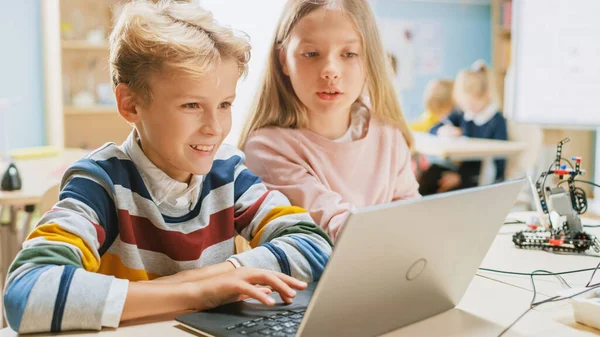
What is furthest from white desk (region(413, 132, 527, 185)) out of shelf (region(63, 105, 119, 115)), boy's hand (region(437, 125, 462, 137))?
shelf (region(63, 105, 119, 115))

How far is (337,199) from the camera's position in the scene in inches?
57.1

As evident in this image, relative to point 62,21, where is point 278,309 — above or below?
below

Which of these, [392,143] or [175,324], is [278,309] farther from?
[392,143]

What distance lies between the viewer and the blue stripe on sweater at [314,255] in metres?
1.11

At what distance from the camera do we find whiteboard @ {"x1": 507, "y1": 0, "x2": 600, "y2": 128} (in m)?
2.16

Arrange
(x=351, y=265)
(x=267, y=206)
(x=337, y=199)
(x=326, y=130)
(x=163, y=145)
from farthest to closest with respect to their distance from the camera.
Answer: (x=326, y=130) → (x=337, y=199) → (x=267, y=206) → (x=163, y=145) → (x=351, y=265)

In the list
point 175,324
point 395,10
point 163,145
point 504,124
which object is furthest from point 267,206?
point 395,10

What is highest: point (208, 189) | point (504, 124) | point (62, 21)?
point (62, 21)

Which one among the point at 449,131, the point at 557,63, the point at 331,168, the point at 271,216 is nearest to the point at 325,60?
the point at 331,168

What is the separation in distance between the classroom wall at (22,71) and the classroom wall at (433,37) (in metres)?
3.26

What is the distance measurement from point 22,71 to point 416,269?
453 cm

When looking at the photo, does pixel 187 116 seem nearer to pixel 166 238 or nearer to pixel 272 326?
pixel 166 238

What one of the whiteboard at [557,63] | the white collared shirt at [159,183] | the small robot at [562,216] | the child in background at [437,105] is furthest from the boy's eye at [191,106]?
the child in background at [437,105]

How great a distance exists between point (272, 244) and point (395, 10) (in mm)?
5783
